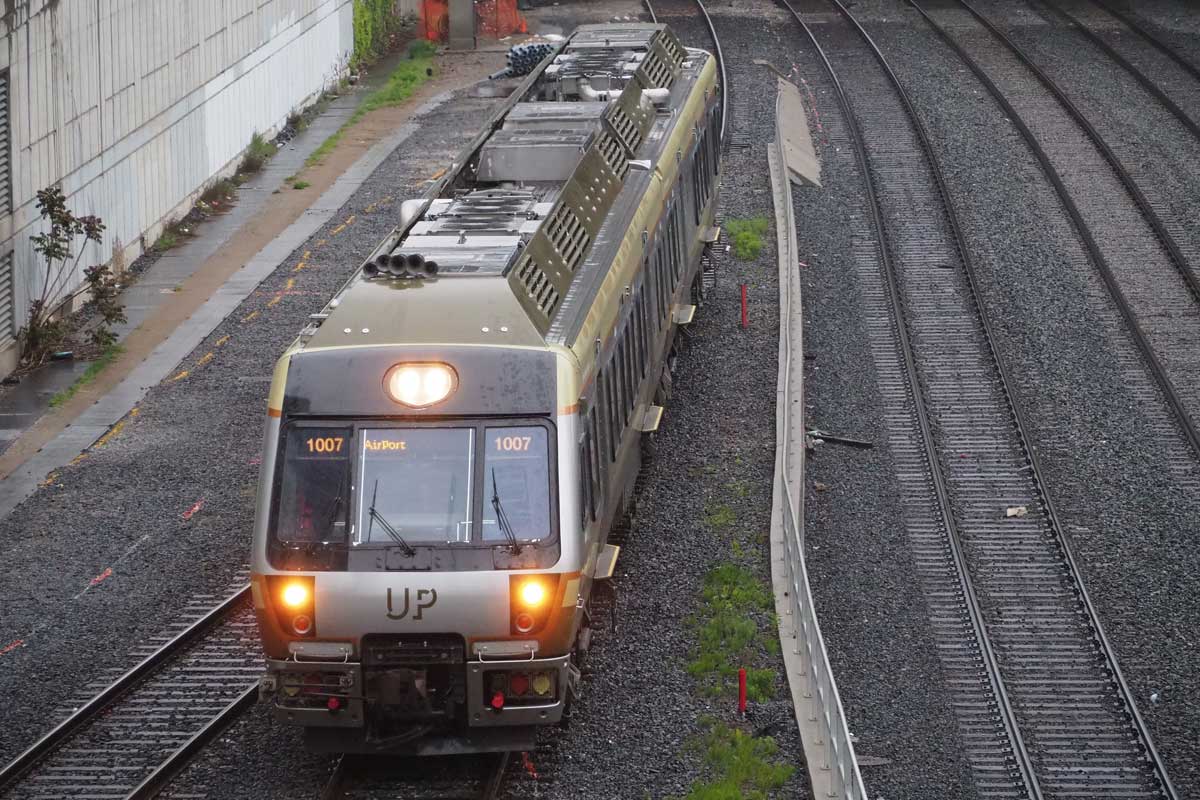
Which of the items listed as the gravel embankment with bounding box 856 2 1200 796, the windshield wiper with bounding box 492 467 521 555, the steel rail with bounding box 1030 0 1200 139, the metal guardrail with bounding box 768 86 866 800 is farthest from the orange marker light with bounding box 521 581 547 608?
the steel rail with bounding box 1030 0 1200 139

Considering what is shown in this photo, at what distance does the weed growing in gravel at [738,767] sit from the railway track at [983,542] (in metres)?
1.82

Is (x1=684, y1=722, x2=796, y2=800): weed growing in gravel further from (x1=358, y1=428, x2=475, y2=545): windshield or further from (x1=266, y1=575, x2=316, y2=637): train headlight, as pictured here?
(x1=266, y1=575, x2=316, y2=637): train headlight

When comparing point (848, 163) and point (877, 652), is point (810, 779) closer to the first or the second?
point (877, 652)

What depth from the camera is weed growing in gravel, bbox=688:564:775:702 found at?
1356 centimetres

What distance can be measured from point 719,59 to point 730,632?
2459cm

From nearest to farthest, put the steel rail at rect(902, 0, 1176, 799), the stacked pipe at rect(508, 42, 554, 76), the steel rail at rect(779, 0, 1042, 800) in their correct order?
the steel rail at rect(902, 0, 1176, 799)
the steel rail at rect(779, 0, 1042, 800)
the stacked pipe at rect(508, 42, 554, 76)

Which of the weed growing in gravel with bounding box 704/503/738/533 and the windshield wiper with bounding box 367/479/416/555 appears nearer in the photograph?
→ the windshield wiper with bounding box 367/479/416/555

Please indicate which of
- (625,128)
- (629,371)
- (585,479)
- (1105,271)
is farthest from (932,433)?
(585,479)

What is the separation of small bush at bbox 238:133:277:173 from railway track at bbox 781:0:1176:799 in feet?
37.5

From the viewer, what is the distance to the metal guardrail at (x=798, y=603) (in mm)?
11570

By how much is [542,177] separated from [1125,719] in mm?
7418

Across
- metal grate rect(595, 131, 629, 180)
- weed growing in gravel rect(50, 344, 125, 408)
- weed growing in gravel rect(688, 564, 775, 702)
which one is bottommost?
weed growing in gravel rect(688, 564, 775, 702)

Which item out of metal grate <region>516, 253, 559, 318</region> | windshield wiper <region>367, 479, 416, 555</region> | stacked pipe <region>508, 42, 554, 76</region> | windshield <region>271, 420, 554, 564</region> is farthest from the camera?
stacked pipe <region>508, 42, 554, 76</region>

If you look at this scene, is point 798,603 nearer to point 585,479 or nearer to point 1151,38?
point 585,479
